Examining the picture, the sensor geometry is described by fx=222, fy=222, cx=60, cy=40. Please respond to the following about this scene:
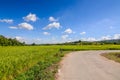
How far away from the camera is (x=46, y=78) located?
504 inches

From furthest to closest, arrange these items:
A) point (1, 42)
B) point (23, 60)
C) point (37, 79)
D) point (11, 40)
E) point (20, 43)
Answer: point (20, 43) → point (11, 40) → point (1, 42) → point (23, 60) → point (37, 79)

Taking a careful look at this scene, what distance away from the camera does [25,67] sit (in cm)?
1892

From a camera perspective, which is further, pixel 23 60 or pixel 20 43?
pixel 20 43

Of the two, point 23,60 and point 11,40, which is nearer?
point 23,60

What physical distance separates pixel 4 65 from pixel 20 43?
112m

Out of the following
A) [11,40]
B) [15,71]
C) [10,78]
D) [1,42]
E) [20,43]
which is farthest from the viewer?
[20,43]

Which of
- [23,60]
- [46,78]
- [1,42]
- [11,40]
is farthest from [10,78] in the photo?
[11,40]

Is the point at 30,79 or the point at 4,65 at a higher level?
the point at 4,65

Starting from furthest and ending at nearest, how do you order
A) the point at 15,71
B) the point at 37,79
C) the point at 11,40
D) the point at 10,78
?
the point at 11,40 < the point at 15,71 < the point at 10,78 < the point at 37,79

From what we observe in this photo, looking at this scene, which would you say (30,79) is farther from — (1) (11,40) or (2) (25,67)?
(1) (11,40)

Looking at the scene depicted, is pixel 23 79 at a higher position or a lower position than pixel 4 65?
lower

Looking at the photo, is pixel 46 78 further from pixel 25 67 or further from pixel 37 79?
pixel 25 67

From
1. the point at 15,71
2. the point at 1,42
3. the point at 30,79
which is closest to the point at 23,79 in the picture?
the point at 30,79

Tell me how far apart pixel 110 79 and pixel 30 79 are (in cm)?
468
